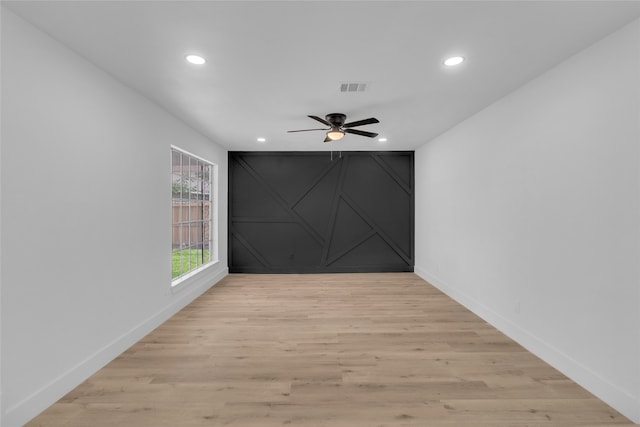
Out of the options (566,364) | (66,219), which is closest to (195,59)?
(66,219)

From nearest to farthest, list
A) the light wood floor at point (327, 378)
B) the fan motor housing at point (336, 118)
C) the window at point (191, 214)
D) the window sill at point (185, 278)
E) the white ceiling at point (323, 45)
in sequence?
the white ceiling at point (323, 45) < the light wood floor at point (327, 378) < the fan motor housing at point (336, 118) < the window sill at point (185, 278) < the window at point (191, 214)

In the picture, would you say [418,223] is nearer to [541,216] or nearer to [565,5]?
[541,216]

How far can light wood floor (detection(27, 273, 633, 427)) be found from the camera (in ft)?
6.66

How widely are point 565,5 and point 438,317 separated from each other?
3.27 meters

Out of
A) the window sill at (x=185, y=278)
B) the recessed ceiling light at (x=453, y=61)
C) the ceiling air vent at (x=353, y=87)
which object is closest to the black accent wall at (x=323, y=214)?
the window sill at (x=185, y=278)

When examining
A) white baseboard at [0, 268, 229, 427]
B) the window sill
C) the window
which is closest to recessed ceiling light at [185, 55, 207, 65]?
the window

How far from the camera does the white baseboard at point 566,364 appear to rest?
205 centimetres

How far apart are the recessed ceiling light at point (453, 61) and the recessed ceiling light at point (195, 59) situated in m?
2.01

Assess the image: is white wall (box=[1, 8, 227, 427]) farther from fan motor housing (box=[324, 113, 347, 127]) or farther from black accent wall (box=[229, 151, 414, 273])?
black accent wall (box=[229, 151, 414, 273])

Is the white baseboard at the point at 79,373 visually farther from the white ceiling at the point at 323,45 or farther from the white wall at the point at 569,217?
the white wall at the point at 569,217

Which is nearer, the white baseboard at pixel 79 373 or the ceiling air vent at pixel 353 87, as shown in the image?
the white baseboard at pixel 79 373

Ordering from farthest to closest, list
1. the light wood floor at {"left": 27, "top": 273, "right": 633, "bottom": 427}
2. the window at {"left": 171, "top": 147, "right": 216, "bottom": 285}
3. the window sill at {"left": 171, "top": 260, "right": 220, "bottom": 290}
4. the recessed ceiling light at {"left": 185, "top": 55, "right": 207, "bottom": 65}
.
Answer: the window at {"left": 171, "top": 147, "right": 216, "bottom": 285} < the window sill at {"left": 171, "top": 260, "right": 220, "bottom": 290} < the recessed ceiling light at {"left": 185, "top": 55, "right": 207, "bottom": 65} < the light wood floor at {"left": 27, "top": 273, "right": 633, "bottom": 427}

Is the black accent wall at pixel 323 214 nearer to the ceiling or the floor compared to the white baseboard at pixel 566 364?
nearer to the ceiling

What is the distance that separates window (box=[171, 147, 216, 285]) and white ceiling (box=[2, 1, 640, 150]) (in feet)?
A: 4.17
